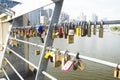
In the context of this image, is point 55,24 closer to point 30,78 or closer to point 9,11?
point 9,11

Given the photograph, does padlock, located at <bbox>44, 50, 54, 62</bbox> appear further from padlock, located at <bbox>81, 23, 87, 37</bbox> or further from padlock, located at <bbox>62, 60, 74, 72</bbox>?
padlock, located at <bbox>81, 23, 87, 37</bbox>

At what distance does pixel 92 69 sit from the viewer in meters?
13.0

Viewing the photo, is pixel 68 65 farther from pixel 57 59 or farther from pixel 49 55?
pixel 49 55

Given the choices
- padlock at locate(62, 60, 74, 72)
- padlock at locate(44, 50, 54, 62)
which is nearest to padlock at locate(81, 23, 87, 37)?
padlock at locate(62, 60, 74, 72)

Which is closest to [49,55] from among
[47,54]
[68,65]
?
[47,54]

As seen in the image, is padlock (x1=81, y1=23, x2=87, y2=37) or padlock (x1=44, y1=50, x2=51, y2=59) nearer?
padlock (x1=81, y1=23, x2=87, y2=37)

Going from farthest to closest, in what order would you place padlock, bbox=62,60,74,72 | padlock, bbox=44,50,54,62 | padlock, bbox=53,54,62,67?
A: padlock, bbox=44,50,54,62 → padlock, bbox=53,54,62,67 → padlock, bbox=62,60,74,72

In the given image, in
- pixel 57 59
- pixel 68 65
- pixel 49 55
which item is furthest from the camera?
pixel 49 55

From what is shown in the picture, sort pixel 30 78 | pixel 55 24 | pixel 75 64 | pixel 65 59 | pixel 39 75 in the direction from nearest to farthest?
1. pixel 75 64
2. pixel 65 59
3. pixel 55 24
4. pixel 39 75
5. pixel 30 78

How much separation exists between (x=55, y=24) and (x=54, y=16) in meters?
0.10

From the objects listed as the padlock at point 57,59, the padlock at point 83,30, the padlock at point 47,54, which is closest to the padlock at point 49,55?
the padlock at point 47,54

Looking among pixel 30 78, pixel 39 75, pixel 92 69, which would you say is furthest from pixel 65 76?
pixel 39 75

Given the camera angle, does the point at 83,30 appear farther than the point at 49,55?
No

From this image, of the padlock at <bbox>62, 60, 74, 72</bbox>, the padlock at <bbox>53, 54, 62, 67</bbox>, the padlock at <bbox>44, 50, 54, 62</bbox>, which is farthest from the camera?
the padlock at <bbox>44, 50, 54, 62</bbox>
